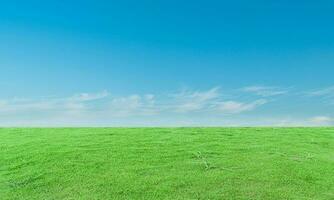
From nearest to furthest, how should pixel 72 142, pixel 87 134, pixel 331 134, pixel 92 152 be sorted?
pixel 92 152, pixel 72 142, pixel 87 134, pixel 331 134

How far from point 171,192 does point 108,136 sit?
5826mm

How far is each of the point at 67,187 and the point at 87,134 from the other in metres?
5.50

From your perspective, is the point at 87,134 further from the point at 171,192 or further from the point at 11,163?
the point at 171,192

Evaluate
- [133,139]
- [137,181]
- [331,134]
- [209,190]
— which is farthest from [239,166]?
[331,134]

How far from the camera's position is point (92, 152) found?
15.2 m

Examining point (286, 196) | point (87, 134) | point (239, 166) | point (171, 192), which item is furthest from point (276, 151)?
point (87, 134)

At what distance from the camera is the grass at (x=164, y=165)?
12.4 meters

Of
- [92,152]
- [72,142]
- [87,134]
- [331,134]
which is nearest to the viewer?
[92,152]

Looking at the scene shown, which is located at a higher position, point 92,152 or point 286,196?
point 92,152

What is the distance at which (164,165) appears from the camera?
14039 millimetres

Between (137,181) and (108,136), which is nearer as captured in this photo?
(137,181)

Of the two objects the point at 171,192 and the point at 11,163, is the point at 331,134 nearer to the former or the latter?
the point at 171,192

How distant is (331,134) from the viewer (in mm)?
19719

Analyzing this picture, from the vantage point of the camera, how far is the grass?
488 inches
